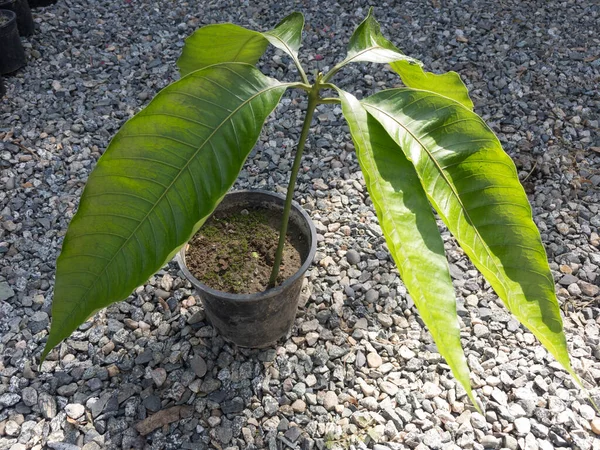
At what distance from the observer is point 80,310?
2.88ft

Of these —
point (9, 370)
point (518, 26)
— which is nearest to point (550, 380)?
point (9, 370)

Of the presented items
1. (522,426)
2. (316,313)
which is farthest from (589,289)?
(316,313)

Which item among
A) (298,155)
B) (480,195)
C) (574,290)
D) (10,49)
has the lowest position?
(574,290)

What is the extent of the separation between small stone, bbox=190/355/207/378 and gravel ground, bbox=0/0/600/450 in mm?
12

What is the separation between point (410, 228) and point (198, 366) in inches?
41.6

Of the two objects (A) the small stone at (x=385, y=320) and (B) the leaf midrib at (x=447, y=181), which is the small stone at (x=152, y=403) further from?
(B) the leaf midrib at (x=447, y=181)

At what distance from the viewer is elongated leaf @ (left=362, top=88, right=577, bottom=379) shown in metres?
0.90

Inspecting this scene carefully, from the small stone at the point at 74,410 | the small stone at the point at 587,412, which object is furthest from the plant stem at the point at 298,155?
the small stone at the point at 587,412

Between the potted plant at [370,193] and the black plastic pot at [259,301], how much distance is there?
2.03 feet

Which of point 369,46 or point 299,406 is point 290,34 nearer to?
point 369,46

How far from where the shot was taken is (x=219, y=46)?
1.30 m

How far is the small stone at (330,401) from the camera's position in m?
1.66

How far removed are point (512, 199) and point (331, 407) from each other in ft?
3.22

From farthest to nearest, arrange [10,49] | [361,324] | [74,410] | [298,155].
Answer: [10,49] < [361,324] < [74,410] < [298,155]
